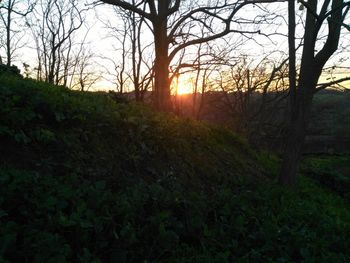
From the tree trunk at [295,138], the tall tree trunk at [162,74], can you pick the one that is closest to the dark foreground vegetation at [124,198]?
the tree trunk at [295,138]

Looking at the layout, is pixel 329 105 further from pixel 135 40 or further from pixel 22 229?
pixel 22 229

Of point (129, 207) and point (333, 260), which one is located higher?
point (129, 207)

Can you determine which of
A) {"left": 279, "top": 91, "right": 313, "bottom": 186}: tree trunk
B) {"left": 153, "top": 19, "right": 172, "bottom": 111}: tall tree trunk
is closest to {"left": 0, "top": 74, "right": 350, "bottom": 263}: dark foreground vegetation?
{"left": 279, "top": 91, "right": 313, "bottom": 186}: tree trunk

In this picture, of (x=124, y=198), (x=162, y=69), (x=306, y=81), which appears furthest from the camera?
(x=162, y=69)

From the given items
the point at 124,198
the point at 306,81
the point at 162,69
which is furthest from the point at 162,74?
the point at 124,198

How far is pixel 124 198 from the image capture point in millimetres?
3736

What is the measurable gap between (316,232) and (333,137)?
75.4 ft

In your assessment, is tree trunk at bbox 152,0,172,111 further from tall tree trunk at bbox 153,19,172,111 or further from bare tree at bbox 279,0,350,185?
bare tree at bbox 279,0,350,185

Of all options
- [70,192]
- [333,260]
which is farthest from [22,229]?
[333,260]

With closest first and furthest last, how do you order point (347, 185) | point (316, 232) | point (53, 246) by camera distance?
point (53, 246) → point (316, 232) → point (347, 185)

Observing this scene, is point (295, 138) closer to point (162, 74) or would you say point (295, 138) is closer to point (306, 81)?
point (306, 81)

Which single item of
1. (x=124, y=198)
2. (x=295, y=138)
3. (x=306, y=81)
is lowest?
(x=124, y=198)

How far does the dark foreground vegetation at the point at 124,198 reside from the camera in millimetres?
3043

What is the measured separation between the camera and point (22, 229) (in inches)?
110
